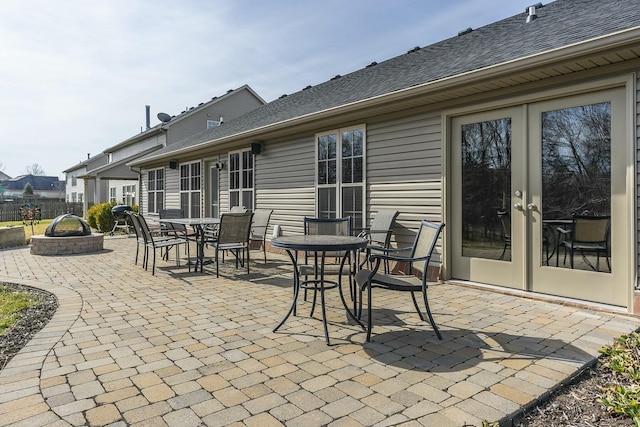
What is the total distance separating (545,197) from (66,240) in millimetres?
8365

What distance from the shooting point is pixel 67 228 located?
820cm

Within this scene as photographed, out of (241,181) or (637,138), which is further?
(241,181)

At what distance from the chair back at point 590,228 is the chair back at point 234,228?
3.96m

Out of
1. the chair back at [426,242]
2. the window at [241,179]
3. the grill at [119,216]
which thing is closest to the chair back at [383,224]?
the chair back at [426,242]

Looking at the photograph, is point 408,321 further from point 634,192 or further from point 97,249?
point 97,249

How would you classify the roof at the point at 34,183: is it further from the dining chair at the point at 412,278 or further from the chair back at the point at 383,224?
the dining chair at the point at 412,278

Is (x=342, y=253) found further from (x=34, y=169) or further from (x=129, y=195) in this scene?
(x=34, y=169)

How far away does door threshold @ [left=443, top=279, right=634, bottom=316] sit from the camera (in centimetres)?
354

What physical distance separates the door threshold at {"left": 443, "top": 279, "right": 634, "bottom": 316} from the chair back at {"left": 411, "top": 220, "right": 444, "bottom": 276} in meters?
1.60

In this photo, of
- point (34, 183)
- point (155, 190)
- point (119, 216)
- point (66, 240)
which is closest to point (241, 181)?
point (66, 240)

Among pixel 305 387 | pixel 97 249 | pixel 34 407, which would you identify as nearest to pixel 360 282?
pixel 305 387

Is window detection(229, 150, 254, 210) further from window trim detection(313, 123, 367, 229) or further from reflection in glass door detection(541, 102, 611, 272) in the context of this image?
reflection in glass door detection(541, 102, 611, 272)

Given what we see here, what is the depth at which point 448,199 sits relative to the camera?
4.88 metres

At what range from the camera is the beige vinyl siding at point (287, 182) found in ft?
23.4
